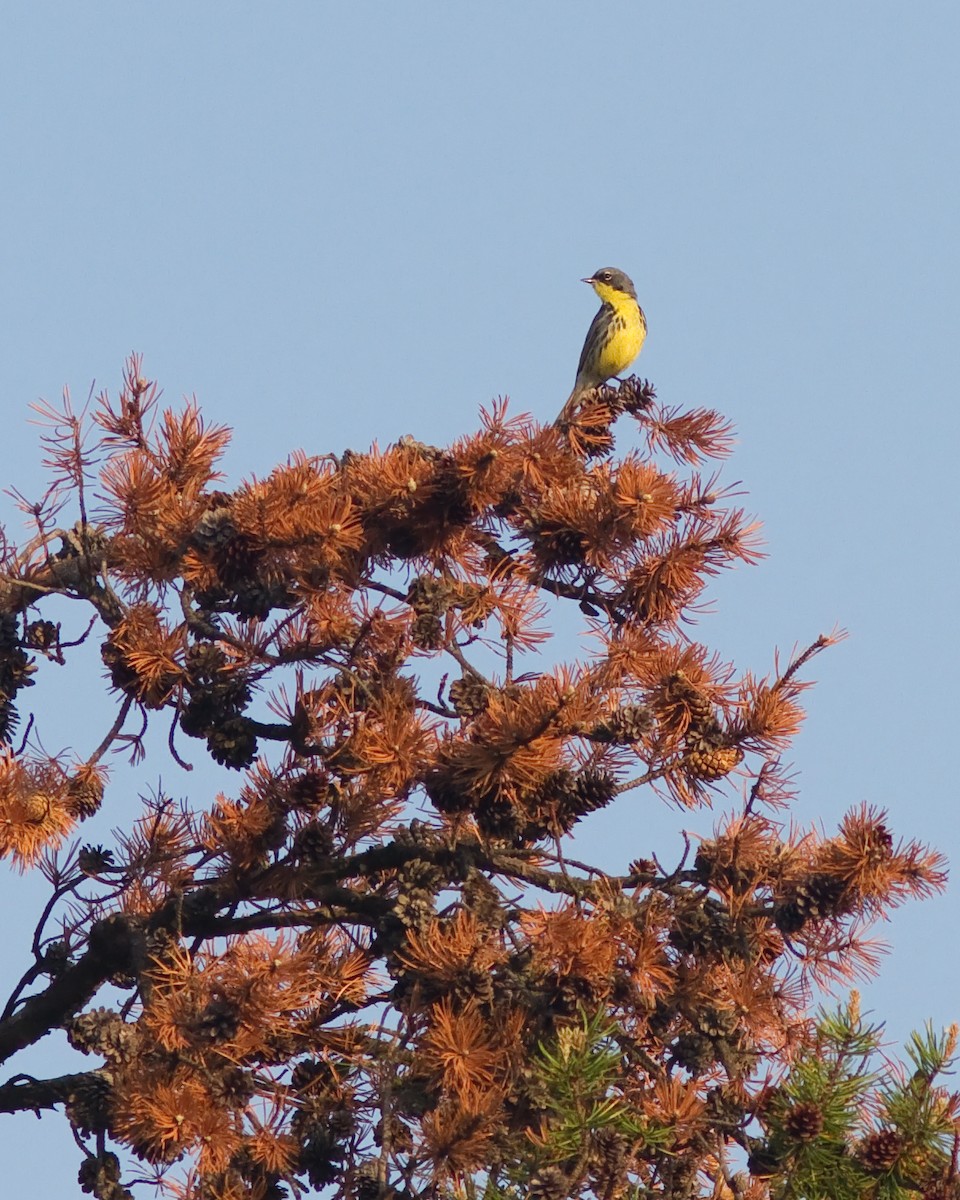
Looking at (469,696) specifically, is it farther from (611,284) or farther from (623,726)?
(611,284)

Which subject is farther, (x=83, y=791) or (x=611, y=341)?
(x=611, y=341)

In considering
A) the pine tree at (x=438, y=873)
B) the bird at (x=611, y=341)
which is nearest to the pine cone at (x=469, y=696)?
the pine tree at (x=438, y=873)

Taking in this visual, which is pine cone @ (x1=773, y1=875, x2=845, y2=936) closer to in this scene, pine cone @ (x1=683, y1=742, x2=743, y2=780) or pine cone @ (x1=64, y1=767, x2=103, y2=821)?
pine cone @ (x1=683, y1=742, x2=743, y2=780)

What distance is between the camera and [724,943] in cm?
549

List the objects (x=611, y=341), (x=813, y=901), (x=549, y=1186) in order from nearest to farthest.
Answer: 1. (x=549, y=1186)
2. (x=813, y=901)
3. (x=611, y=341)

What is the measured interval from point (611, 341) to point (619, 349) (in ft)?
0.25

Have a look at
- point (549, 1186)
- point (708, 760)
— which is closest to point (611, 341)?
point (708, 760)

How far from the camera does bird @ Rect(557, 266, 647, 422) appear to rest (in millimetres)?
13164

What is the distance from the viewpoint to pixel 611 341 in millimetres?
13148

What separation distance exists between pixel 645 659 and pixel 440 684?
62 centimetres

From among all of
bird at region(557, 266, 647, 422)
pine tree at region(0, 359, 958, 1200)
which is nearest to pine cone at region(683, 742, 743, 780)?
pine tree at region(0, 359, 958, 1200)

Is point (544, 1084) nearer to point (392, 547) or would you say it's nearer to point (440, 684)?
point (440, 684)

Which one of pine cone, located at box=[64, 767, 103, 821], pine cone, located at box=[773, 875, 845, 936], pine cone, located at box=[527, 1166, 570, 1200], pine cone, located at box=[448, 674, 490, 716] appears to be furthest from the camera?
pine cone, located at box=[64, 767, 103, 821]

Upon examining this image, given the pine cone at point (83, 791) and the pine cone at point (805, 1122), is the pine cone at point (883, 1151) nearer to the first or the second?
the pine cone at point (805, 1122)
